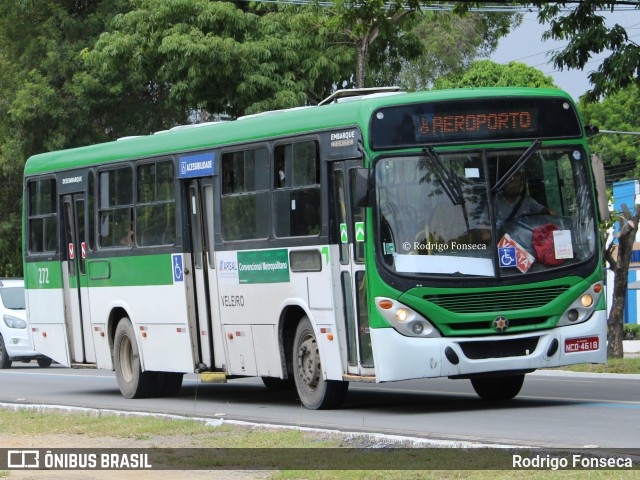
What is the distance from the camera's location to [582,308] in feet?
47.1

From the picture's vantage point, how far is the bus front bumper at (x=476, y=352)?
13.9 meters

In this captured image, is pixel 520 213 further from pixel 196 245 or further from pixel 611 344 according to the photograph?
pixel 611 344

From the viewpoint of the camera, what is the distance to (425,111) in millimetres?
14453

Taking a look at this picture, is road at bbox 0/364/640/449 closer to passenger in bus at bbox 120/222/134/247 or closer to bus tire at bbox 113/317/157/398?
bus tire at bbox 113/317/157/398

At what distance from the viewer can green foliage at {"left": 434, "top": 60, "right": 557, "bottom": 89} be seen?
61700 mm

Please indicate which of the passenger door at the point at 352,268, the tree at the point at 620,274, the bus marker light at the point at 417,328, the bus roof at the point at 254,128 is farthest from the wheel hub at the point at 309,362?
the tree at the point at 620,274

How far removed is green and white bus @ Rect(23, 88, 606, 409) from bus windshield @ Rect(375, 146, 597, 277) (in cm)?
1

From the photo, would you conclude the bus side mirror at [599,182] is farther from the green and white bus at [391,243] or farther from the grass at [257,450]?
the grass at [257,450]

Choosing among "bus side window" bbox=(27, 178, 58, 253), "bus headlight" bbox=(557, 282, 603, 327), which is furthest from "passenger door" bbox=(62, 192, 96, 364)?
"bus headlight" bbox=(557, 282, 603, 327)

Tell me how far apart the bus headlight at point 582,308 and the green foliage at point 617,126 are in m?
64.0

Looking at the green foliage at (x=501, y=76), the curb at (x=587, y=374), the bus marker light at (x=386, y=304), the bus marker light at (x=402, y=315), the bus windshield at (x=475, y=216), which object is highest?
the green foliage at (x=501, y=76)

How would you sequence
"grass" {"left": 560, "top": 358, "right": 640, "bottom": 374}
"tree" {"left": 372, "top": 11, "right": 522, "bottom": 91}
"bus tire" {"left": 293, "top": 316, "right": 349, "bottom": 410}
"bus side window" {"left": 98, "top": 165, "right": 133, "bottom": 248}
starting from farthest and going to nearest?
"tree" {"left": 372, "top": 11, "right": 522, "bottom": 91}
"grass" {"left": 560, "top": 358, "right": 640, "bottom": 374}
"bus side window" {"left": 98, "top": 165, "right": 133, "bottom": 248}
"bus tire" {"left": 293, "top": 316, "right": 349, "bottom": 410}

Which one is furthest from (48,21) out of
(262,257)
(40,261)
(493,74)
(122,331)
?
(493,74)

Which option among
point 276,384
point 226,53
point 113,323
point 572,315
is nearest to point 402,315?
point 572,315
